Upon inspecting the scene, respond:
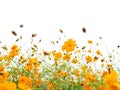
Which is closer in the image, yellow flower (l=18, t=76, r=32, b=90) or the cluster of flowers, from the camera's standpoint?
yellow flower (l=18, t=76, r=32, b=90)

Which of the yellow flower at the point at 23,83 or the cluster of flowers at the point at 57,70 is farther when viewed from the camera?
the cluster of flowers at the point at 57,70

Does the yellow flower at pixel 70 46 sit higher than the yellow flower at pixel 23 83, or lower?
higher

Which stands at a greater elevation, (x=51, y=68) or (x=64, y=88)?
(x=51, y=68)

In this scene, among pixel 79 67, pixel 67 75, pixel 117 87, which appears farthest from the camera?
pixel 79 67

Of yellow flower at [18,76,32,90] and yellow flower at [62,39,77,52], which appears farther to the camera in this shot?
yellow flower at [62,39,77,52]

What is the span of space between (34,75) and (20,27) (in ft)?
2.44

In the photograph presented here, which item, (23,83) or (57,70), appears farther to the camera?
(57,70)

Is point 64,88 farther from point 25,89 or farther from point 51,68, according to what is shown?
point 25,89

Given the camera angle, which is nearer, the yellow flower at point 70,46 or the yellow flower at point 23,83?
the yellow flower at point 23,83

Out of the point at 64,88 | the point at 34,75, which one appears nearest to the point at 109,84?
the point at 64,88

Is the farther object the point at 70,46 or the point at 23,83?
the point at 70,46

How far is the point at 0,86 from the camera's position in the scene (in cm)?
114

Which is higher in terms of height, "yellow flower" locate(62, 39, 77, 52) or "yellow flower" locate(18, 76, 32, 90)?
"yellow flower" locate(62, 39, 77, 52)

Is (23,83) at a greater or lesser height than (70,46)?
lesser
